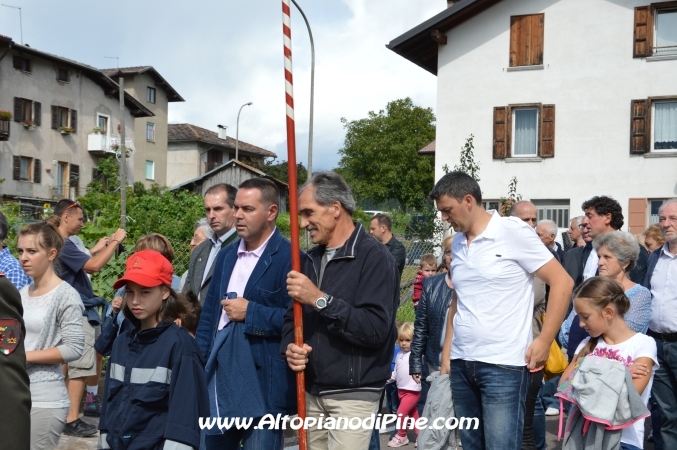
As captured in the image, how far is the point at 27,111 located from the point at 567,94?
3130 centimetres

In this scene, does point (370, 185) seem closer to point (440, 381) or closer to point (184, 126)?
point (184, 126)

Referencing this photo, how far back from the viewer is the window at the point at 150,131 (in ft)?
195

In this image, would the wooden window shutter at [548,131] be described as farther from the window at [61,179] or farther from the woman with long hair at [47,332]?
the window at [61,179]

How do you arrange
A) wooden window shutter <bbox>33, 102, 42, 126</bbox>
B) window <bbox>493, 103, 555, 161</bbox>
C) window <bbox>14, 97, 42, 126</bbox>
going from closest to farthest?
window <bbox>493, 103, 555, 161</bbox>
window <bbox>14, 97, 42, 126</bbox>
wooden window shutter <bbox>33, 102, 42, 126</bbox>

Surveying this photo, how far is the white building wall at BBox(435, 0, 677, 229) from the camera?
24609 millimetres

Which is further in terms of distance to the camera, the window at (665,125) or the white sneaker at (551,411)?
the window at (665,125)

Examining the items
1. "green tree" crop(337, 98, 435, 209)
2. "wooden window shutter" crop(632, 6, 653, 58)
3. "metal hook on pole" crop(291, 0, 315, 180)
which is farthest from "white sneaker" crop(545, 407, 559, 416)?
"green tree" crop(337, 98, 435, 209)

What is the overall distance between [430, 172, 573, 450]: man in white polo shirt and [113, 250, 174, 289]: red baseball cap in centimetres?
168

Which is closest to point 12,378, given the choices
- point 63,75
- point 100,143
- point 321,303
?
point 321,303

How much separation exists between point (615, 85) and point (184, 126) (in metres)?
50.8

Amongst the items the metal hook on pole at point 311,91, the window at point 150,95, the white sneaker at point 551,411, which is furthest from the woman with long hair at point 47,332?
the window at point 150,95

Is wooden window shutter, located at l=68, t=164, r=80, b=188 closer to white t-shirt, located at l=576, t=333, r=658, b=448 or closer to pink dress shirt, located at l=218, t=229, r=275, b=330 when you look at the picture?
pink dress shirt, located at l=218, t=229, r=275, b=330

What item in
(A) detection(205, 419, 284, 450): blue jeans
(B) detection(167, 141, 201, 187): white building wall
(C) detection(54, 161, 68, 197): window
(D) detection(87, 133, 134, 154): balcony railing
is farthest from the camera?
(B) detection(167, 141, 201, 187): white building wall

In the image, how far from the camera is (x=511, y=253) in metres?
4.59
